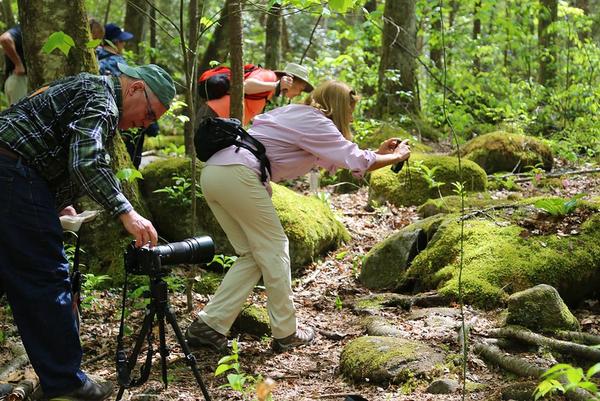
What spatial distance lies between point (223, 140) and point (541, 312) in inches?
92.2

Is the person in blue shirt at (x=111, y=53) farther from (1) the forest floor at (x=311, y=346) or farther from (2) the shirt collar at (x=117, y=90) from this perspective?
(2) the shirt collar at (x=117, y=90)

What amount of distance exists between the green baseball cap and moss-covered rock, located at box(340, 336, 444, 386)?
1.91 metres

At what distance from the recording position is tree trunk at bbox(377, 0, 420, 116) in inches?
464

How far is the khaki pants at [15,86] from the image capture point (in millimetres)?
7359

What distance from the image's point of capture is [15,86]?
24.2 feet

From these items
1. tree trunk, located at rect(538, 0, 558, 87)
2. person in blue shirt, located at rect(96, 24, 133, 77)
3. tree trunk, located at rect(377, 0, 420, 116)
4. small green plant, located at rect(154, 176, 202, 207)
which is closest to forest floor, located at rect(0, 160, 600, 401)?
small green plant, located at rect(154, 176, 202, 207)

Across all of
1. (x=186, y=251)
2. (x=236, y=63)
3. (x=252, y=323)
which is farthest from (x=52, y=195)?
(x=236, y=63)

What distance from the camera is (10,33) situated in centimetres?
724

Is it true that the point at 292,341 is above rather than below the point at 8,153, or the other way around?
below

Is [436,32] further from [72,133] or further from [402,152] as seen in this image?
[72,133]

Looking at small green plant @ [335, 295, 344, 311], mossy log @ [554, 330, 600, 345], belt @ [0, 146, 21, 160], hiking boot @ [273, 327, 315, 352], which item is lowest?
small green plant @ [335, 295, 344, 311]

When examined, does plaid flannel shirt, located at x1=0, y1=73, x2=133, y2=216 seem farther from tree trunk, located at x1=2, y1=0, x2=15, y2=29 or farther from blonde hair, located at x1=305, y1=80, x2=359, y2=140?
tree trunk, located at x1=2, y1=0, x2=15, y2=29

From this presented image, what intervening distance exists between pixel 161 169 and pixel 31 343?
10.6 ft

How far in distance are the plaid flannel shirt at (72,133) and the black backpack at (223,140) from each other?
123 cm
